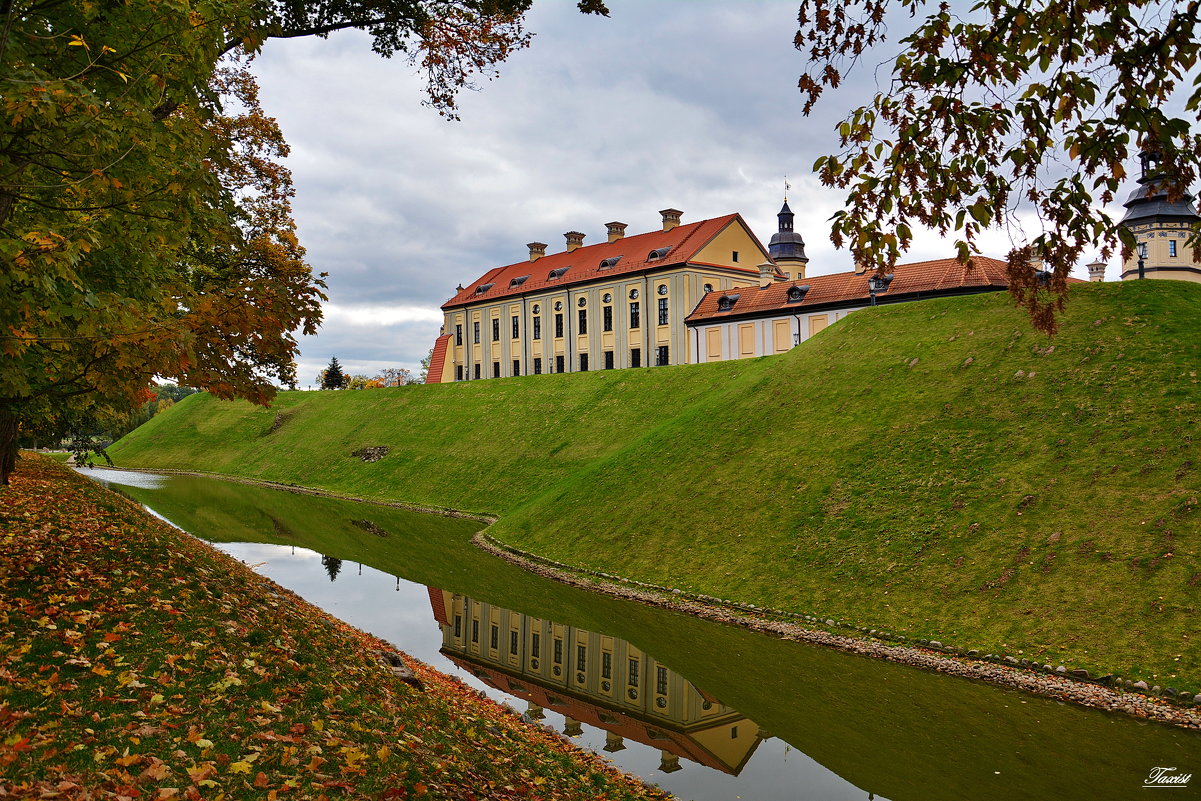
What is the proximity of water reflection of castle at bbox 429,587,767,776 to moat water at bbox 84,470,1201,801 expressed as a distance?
5cm

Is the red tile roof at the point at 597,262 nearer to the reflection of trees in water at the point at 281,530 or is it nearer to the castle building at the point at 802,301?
the castle building at the point at 802,301

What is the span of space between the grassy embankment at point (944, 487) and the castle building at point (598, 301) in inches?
841

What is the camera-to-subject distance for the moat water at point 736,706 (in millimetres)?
12172

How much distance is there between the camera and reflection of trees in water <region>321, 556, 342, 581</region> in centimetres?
2745

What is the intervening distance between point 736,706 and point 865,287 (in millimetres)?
41761

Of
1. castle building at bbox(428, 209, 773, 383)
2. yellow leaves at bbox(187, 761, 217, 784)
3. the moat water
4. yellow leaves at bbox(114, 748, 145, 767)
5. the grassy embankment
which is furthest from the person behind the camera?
castle building at bbox(428, 209, 773, 383)

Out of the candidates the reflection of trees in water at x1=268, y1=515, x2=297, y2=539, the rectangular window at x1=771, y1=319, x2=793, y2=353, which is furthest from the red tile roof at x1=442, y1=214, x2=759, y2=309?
the reflection of trees in water at x1=268, y1=515, x2=297, y2=539

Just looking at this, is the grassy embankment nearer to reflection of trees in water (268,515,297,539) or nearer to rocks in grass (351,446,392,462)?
reflection of trees in water (268,515,297,539)

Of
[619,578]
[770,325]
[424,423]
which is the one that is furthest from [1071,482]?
[424,423]

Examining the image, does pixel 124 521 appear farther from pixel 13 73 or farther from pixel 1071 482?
pixel 1071 482

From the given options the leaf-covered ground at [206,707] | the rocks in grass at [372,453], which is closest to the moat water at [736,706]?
the leaf-covered ground at [206,707]

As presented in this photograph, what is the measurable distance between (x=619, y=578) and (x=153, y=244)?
1842 centimetres

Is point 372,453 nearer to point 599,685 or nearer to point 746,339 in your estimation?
point 746,339

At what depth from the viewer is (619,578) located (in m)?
25.6
